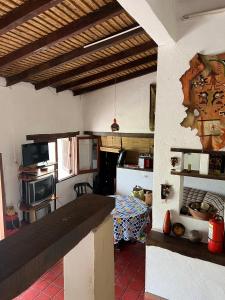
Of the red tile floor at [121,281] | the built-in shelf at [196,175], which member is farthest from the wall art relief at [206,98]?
the red tile floor at [121,281]

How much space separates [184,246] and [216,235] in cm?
37

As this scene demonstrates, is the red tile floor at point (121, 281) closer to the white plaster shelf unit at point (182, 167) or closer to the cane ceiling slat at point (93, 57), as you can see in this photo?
the white plaster shelf unit at point (182, 167)

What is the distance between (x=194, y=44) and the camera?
2490 millimetres

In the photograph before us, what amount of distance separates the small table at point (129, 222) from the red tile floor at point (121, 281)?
11.9 inches

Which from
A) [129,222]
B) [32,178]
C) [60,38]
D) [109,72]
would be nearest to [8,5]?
[60,38]

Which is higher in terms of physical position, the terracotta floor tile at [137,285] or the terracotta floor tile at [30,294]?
the terracotta floor tile at [137,285]

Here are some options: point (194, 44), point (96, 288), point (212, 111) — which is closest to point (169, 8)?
point (194, 44)

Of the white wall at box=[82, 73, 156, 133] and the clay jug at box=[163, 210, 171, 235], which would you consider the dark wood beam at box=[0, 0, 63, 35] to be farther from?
the white wall at box=[82, 73, 156, 133]

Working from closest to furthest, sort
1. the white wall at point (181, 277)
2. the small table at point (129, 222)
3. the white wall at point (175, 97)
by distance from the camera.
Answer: the white wall at point (175, 97) < the white wall at point (181, 277) < the small table at point (129, 222)

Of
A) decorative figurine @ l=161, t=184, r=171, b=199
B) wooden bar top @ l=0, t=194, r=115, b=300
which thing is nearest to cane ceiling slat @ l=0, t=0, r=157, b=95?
decorative figurine @ l=161, t=184, r=171, b=199

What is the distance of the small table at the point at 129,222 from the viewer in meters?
3.97

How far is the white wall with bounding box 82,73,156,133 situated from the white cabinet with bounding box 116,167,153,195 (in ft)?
3.42

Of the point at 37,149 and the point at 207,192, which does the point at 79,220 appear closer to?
the point at 207,192

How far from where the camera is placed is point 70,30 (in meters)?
2.88
